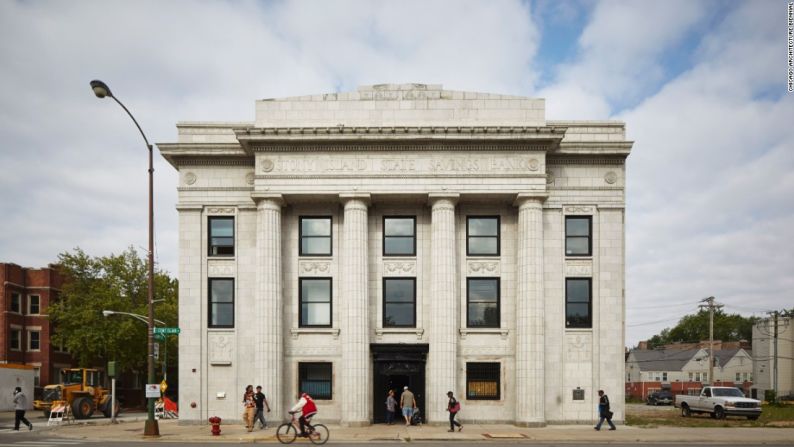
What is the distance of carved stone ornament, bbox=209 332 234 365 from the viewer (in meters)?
32.1

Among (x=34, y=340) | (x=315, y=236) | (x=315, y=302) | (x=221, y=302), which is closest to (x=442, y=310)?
(x=315, y=302)

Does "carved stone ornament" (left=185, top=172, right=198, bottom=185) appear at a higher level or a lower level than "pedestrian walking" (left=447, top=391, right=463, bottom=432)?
higher

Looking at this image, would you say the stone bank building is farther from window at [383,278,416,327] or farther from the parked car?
the parked car

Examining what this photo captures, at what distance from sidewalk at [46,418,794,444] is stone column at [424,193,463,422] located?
157 centimetres

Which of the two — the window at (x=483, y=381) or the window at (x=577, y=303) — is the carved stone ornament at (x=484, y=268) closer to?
the window at (x=577, y=303)

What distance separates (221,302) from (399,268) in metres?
8.64

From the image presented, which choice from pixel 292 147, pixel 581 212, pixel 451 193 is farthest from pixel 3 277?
pixel 581 212

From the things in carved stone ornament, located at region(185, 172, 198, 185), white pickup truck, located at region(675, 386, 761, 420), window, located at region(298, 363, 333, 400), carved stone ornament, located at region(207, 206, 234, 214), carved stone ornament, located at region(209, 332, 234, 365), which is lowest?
white pickup truck, located at region(675, 386, 761, 420)

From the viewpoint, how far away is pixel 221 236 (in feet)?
108

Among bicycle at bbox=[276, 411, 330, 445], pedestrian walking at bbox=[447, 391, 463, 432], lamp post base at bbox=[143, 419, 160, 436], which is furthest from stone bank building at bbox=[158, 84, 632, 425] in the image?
bicycle at bbox=[276, 411, 330, 445]

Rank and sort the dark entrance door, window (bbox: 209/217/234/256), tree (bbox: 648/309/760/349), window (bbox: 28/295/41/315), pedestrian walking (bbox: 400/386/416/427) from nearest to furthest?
pedestrian walking (bbox: 400/386/416/427) → the dark entrance door → window (bbox: 209/217/234/256) → window (bbox: 28/295/41/315) → tree (bbox: 648/309/760/349)

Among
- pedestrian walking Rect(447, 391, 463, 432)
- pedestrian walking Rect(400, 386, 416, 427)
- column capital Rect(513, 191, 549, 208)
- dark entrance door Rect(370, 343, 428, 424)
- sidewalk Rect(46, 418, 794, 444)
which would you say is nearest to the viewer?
sidewalk Rect(46, 418, 794, 444)

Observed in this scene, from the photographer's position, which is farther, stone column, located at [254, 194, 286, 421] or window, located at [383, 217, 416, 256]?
window, located at [383, 217, 416, 256]

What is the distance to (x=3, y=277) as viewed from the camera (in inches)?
2242
